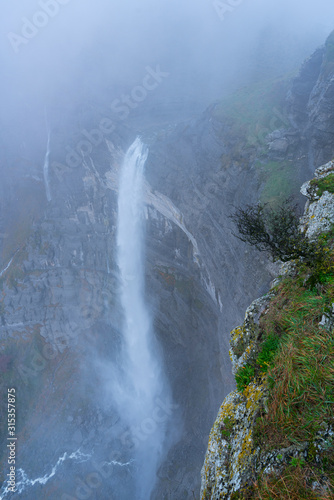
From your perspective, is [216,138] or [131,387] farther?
[131,387]

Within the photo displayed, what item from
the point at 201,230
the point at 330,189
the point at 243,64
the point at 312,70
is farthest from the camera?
the point at 243,64

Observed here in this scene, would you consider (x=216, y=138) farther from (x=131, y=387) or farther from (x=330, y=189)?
(x=131, y=387)

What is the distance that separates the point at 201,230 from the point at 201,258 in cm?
196

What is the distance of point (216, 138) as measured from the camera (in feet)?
63.8

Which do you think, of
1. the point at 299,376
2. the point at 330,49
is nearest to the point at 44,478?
the point at 299,376

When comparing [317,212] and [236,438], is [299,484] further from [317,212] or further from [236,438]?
[317,212]

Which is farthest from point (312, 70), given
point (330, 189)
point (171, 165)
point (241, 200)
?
point (330, 189)

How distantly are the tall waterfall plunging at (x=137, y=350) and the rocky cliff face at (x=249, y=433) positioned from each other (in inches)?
726

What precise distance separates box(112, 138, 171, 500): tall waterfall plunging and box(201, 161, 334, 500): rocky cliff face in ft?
60.5

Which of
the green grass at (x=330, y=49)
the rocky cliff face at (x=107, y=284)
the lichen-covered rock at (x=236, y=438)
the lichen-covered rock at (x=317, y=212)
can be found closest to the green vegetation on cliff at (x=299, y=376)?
the lichen-covered rock at (x=236, y=438)

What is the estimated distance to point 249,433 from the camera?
4051 mm

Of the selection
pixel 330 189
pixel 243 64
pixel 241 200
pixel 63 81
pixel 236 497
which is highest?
pixel 63 81

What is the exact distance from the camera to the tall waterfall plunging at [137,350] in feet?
67.7

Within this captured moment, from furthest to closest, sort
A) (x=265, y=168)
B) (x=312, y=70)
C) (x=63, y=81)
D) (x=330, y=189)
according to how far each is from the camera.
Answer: (x=63, y=81) < (x=312, y=70) < (x=265, y=168) < (x=330, y=189)
